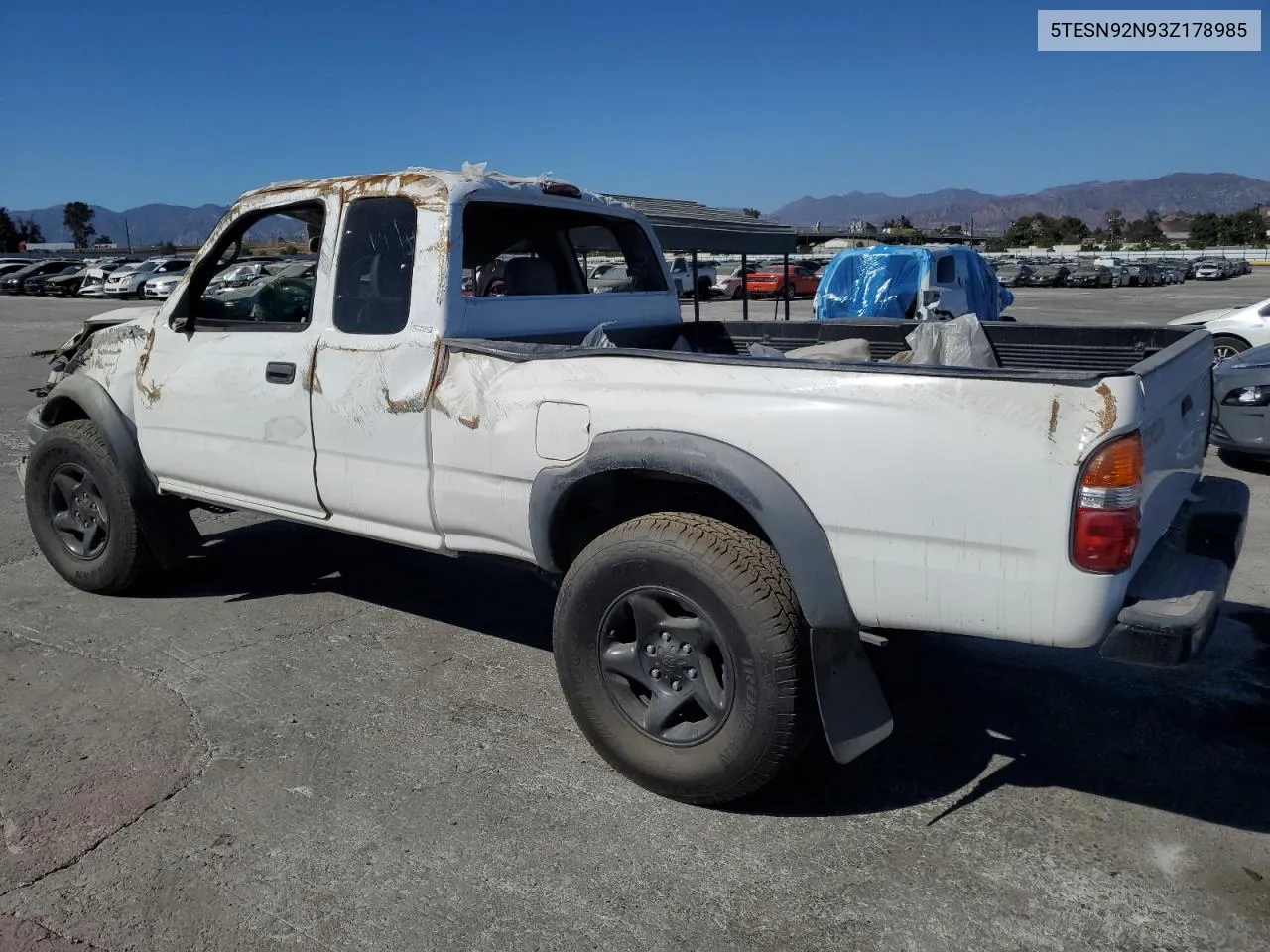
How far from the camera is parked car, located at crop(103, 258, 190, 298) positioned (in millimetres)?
36531

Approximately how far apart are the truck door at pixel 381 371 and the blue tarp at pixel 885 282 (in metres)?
15.4

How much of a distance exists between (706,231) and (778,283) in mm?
24816

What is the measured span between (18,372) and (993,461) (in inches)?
633

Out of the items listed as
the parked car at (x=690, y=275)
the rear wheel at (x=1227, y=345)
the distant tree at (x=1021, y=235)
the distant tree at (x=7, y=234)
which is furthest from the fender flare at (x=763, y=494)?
the distant tree at (x=1021, y=235)

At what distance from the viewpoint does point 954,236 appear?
151ft

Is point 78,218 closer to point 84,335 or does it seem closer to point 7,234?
point 7,234

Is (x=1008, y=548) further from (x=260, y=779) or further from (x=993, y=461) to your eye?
(x=260, y=779)

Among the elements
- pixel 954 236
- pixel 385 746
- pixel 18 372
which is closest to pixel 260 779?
pixel 385 746

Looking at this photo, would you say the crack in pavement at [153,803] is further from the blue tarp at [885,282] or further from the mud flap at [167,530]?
the blue tarp at [885,282]

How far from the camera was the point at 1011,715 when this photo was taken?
3914 mm

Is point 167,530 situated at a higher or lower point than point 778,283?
lower

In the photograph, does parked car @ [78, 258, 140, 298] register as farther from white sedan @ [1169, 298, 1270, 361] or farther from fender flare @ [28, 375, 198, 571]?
fender flare @ [28, 375, 198, 571]

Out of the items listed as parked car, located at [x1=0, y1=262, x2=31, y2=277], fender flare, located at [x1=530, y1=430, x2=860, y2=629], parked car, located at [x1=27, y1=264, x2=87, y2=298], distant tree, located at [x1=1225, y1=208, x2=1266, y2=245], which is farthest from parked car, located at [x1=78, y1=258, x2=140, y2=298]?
distant tree, located at [x1=1225, y1=208, x2=1266, y2=245]

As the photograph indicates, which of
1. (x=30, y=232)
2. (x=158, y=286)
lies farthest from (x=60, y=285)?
(x=30, y=232)
